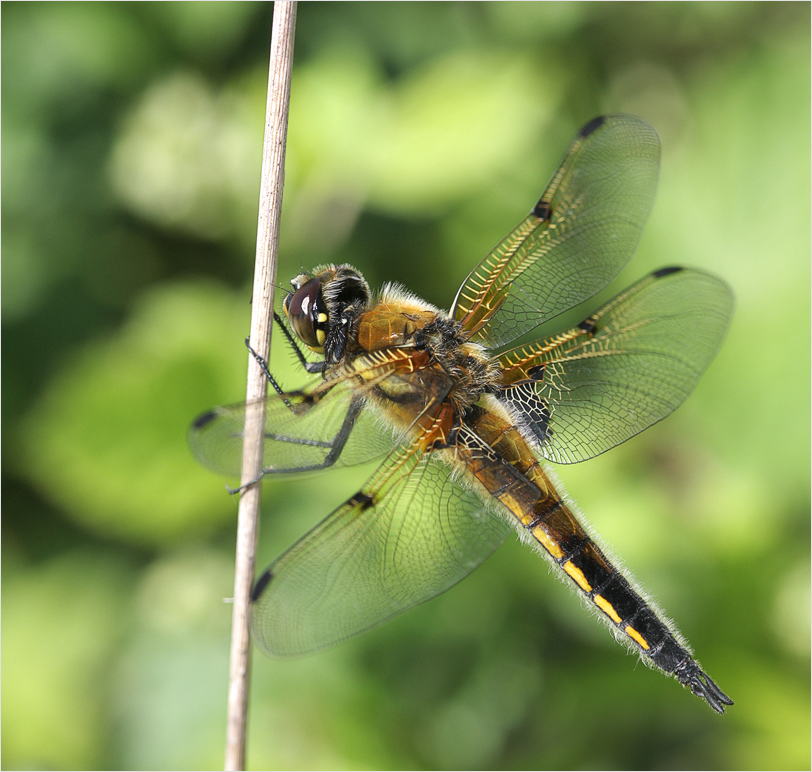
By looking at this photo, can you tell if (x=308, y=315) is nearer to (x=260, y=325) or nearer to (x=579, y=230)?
(x=260, y=325)

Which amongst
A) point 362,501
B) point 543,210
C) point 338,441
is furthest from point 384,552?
point 543,210

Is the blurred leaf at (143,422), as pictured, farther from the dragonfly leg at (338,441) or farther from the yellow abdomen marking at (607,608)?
the yellow abdomen marking at (607,608)

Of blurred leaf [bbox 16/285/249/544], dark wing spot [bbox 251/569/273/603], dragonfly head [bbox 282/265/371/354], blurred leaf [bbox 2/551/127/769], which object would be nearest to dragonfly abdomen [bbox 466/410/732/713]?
dragonfly head [bbox 282/265/371/354]

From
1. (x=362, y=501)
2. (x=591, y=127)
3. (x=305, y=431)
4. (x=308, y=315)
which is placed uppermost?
(x=591, y=127)

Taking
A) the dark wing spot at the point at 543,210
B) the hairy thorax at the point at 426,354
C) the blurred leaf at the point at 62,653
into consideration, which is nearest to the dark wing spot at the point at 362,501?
the hairy thorax at the point at 426,354

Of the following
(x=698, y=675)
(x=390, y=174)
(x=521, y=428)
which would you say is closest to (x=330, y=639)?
(x=521, y=428)

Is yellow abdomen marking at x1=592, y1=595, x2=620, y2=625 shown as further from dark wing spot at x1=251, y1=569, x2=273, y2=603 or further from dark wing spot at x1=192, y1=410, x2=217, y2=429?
dark wing spot at x1=192, y1=410, x2=217, y2=429
